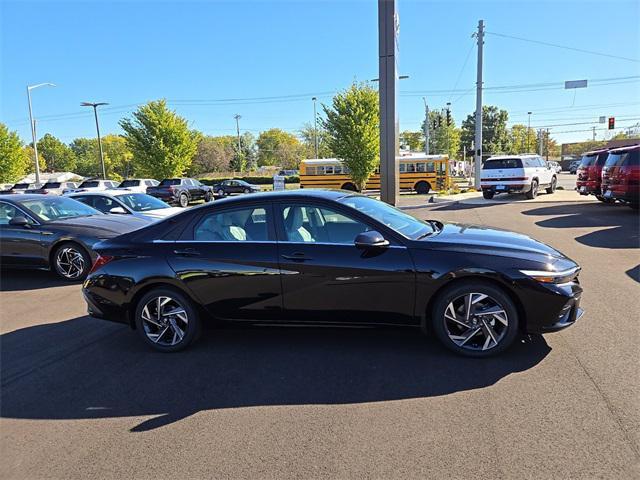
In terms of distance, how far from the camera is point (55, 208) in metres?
8.28

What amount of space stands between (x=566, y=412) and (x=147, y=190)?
27.2 meters

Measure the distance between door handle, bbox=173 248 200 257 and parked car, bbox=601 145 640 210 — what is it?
12.5 meters

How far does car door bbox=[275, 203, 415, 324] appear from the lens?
3848 millimetres

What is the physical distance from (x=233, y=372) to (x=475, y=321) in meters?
2.12

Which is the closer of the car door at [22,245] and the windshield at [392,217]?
the windshield at [392,217]

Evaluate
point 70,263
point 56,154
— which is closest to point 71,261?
point 70,263

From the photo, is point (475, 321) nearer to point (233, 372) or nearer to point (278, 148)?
point (233, 372)

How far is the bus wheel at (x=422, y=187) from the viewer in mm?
29734

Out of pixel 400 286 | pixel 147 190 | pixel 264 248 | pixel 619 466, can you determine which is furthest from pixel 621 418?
pixel 147 190

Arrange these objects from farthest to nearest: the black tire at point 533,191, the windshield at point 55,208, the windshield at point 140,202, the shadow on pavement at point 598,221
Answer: the black tire at point 533,191 < the windshield at point 140,202 < the shadow on pavement at point 598,221 < the windshield at point 55,208

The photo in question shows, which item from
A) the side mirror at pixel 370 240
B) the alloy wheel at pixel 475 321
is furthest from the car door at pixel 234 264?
the alloy wheel at pixel 475 321

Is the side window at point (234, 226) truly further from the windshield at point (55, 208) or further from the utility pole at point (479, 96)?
the utility pole at point (479, 96)

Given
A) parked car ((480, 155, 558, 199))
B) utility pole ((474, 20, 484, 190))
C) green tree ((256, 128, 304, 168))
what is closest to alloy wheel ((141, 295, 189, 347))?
parked car ((480, 155, 558, 199))

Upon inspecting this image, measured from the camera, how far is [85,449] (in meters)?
2.85
